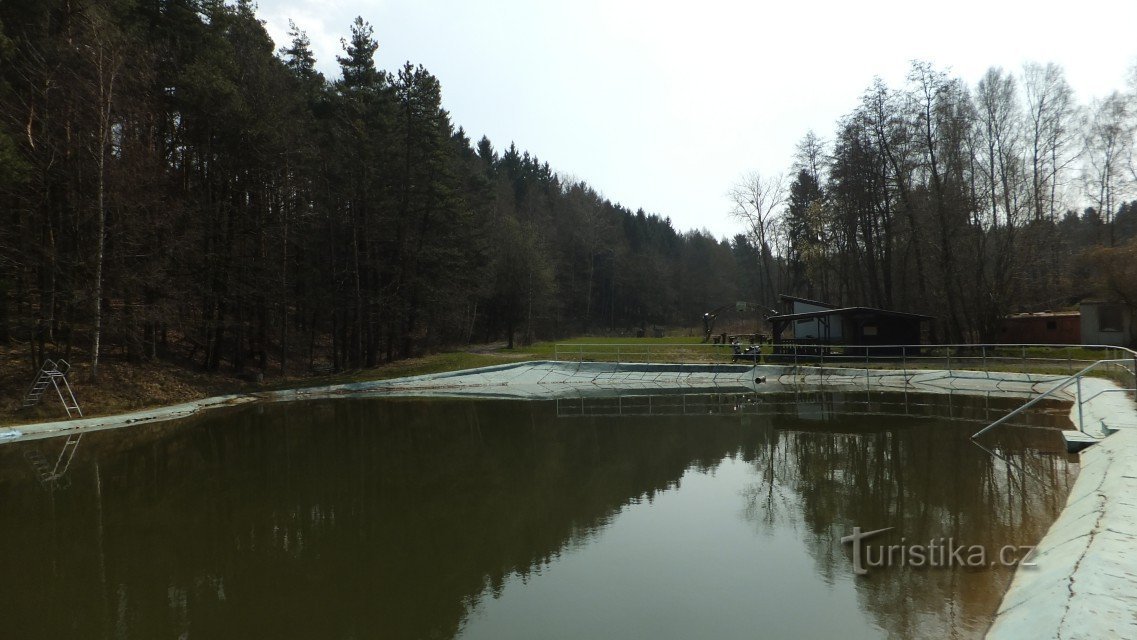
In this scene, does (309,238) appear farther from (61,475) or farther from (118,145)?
(61,475)

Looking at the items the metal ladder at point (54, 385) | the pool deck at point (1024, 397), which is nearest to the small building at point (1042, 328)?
the pool deck at point (1024, 397)

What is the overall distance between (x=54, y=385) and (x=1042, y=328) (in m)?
40.2

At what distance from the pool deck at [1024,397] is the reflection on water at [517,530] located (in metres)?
0.52

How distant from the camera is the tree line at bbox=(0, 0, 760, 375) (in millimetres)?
17906

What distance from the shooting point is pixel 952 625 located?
177 inches

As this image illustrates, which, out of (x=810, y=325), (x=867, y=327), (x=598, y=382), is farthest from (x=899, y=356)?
(x=598, y=382)

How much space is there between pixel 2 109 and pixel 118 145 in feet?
9.37

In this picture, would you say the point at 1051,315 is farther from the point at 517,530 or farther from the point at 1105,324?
the point at 517,530

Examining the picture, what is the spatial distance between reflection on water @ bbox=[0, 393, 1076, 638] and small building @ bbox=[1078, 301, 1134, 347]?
17344 millimetres

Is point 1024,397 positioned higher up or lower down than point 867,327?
lower down

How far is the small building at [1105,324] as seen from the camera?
2519 cm

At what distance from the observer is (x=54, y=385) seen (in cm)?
1691

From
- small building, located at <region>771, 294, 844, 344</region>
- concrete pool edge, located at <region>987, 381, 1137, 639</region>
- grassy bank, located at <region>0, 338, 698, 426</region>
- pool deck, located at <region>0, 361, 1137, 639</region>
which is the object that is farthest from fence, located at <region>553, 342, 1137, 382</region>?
concrete pool edge, located at <region>987, 381, 1137, 639</region>

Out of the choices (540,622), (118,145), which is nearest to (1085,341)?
(540,622)
